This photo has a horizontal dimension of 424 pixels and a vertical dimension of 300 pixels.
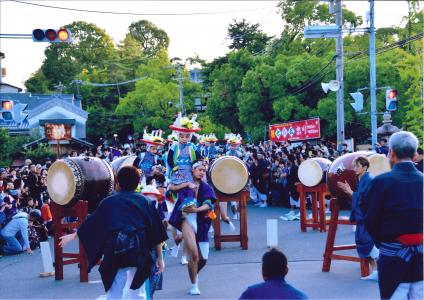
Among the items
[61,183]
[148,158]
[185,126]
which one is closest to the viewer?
[61,183]

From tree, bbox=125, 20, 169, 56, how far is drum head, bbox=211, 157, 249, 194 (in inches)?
2476

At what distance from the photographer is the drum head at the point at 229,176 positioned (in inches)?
439

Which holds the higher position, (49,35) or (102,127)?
(49,35)

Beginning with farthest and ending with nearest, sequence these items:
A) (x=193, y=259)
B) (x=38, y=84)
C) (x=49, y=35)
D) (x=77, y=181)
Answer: (x=38, y=84)
(x=49, y=35)
(x=77, y=181)
(x=193, y=259)

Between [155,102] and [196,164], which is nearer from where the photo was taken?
[196,164]

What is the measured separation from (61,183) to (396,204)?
5819 mm

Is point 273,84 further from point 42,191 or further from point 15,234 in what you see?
point 15,234

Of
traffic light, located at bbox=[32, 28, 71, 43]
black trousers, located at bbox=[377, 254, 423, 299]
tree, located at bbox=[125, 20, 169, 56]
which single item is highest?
tree, located at bbox=[125, 20, 169, 56]

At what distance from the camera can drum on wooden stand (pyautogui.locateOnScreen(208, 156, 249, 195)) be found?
11.1m

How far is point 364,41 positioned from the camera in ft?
124

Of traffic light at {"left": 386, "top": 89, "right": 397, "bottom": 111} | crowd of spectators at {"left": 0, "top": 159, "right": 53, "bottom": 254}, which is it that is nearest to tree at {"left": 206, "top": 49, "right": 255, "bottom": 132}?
traffic light at {"left": 386, "top": 89, "right": 397, "bottom": 111}

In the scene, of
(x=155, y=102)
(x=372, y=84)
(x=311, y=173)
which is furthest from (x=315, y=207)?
(x=155, y=102)

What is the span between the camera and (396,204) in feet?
14.9

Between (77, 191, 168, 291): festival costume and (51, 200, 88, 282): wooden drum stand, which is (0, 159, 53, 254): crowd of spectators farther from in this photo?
(77, 191, 168, 291): festival costume
